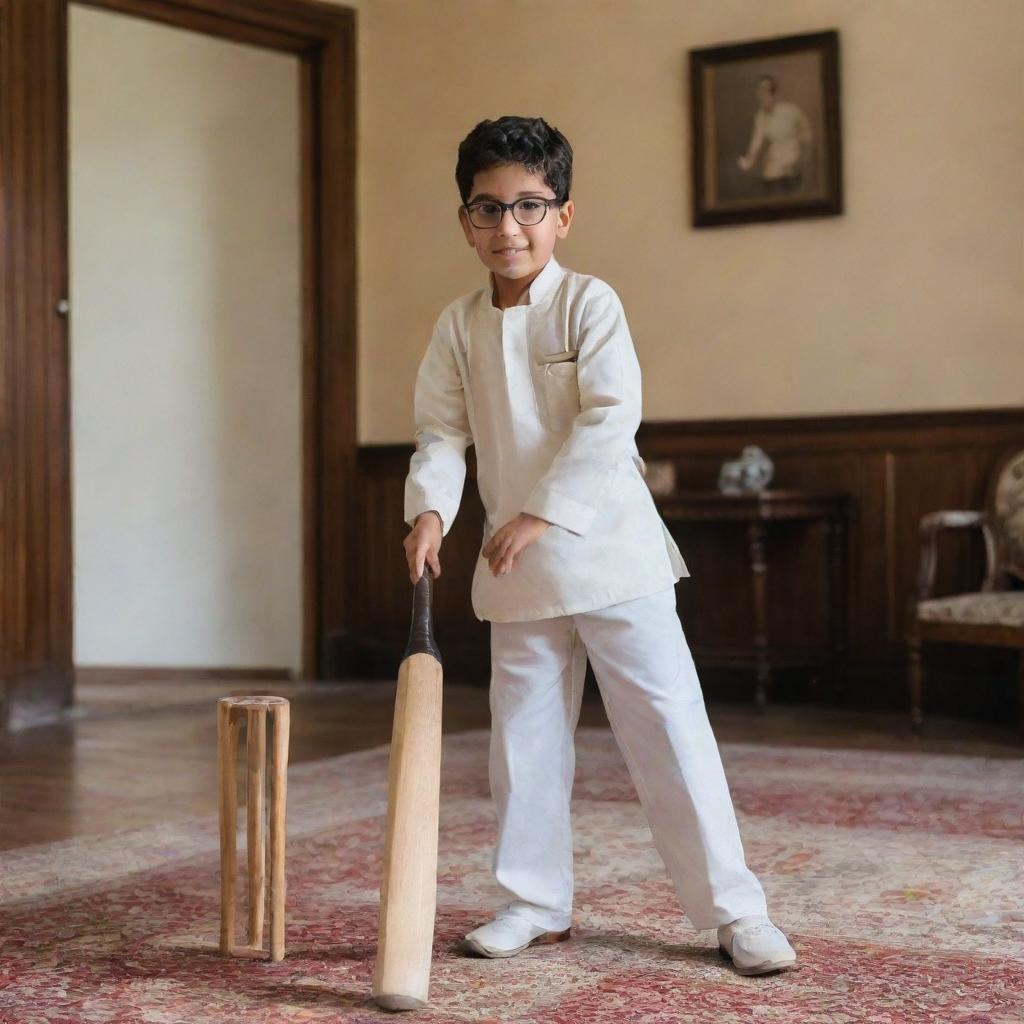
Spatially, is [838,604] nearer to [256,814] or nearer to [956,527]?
[956,527]

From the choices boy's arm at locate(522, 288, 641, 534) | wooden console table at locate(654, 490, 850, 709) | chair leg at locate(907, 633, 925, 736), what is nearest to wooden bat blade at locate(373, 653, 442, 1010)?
boy's arm at locate(522, 288, 641, 534)

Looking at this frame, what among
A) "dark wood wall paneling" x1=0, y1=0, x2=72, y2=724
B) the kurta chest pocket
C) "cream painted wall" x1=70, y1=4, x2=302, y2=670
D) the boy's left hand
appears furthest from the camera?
"cream painted wall" x1=70, y1=4, x2=302, y2=670

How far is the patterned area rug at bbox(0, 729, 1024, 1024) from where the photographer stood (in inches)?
77.1

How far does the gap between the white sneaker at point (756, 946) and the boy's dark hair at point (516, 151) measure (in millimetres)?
1065

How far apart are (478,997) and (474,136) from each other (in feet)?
3.89

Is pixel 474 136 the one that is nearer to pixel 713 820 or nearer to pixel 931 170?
pixel 713 820

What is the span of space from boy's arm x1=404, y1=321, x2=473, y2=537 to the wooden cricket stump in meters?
0.36

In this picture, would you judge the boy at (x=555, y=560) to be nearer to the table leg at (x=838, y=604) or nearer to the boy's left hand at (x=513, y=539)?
the boy's left hand at (x=513, y=539)

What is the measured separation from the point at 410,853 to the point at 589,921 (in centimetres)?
56

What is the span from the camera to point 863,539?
5262mm

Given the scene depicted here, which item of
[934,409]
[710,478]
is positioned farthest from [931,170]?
[710,478]

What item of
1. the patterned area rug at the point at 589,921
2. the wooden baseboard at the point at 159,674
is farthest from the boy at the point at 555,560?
the wooden baseboard at the point at 159,674

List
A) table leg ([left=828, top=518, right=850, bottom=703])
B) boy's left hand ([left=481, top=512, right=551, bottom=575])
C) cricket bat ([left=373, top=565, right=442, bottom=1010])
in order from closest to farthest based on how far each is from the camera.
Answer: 1. cricket bat ([left=373, top=565, right=442, bottom=1010])
2. boy's left hand ([left=481, top=512, right=551, bottom=575])
3. table leg ([left=828, top=518, right=850, bottom=703])

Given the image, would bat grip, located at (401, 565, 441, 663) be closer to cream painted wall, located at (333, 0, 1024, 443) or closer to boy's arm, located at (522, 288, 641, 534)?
boy's arm, located at (522, 288, 641, 534)
